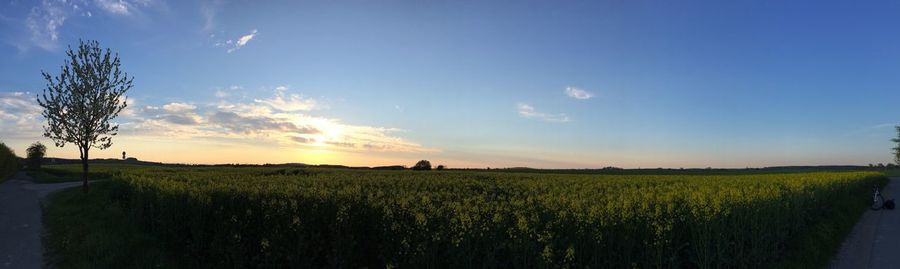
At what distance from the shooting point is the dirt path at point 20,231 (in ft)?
38.6

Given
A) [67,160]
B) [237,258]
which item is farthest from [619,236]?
[67,160]

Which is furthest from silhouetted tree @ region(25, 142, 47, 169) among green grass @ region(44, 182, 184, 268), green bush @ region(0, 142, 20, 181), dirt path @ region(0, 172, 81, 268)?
green grass @ region(44, 182, 184, 268)

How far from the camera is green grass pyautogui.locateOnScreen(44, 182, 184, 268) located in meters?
11.5

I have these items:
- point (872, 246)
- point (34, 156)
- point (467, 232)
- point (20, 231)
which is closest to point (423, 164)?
point (34, 156)

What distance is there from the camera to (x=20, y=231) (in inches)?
603

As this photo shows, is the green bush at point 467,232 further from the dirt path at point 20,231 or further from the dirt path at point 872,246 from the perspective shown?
the dirt path at point 20,231

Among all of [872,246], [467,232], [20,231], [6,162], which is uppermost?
[6,162]

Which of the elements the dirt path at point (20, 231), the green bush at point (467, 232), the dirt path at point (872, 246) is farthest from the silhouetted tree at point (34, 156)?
the dirt path at point (872, 246)

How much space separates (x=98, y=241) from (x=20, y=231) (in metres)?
4.61

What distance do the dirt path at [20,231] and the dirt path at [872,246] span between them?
1875 cm

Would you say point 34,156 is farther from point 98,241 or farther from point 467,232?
point 467,232

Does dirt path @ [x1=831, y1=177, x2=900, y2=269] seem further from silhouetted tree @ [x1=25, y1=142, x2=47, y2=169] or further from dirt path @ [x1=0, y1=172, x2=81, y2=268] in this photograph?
silhouetted tree @ [x1=25, y1=142, x2=47, y2=169]

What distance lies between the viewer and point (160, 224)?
1386 centimetres

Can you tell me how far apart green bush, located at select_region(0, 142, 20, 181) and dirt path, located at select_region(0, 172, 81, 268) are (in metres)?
16.8
